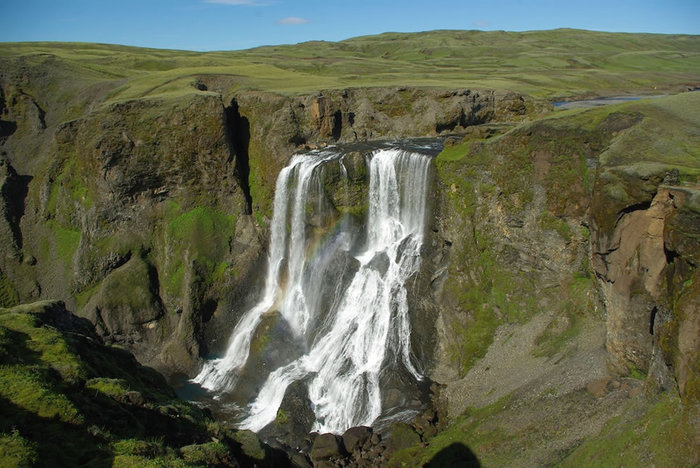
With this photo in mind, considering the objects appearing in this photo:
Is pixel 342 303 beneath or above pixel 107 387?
beneath

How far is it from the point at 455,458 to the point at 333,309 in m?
12.1

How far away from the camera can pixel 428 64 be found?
335 ft

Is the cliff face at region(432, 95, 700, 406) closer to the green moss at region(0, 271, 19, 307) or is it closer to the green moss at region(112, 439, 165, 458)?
the green moss at region(112, 439, 165, 458)

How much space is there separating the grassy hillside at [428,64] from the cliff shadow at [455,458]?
3399cm

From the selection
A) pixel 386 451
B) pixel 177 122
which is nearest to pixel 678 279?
pixel 386 451

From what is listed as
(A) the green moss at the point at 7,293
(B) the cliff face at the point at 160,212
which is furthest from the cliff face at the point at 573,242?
(A) the green moss at the point at 7,293

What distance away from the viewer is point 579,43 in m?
146

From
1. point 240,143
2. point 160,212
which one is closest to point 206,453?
point 160,212

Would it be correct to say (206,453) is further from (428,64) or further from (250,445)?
(428,64)

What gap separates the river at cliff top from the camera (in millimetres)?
23375

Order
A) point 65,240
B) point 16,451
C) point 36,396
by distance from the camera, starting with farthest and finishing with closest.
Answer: point 65,240
point 36,396
point 16,451

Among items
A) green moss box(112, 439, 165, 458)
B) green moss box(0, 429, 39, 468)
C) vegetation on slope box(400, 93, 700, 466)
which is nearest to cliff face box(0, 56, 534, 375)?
vegetation on slope box(400, 93, 700, 466)

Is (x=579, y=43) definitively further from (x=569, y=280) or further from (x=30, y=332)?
(x=30, y=332)

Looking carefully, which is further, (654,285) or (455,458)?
(455,458)
